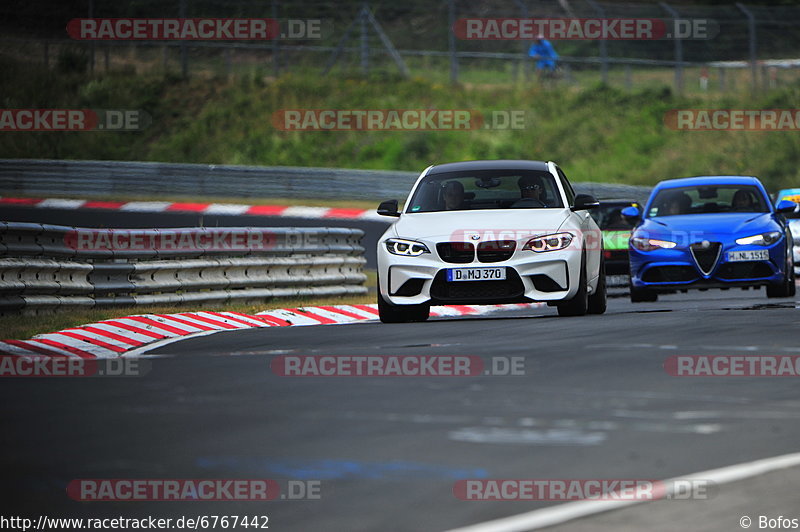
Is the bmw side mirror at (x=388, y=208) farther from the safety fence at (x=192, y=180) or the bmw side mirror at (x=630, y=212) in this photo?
the safety fence at (x=192, y=180)

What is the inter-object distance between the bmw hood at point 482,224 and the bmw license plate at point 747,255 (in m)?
2.76

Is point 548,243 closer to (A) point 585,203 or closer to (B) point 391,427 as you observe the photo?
(A) point 585,203

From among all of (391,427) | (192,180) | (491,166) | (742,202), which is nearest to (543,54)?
(192,180)

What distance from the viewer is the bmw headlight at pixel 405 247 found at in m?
14.2

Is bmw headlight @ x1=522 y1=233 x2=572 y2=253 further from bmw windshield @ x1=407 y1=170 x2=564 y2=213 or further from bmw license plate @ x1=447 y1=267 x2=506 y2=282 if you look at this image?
bmw windshield @ x1=407 y1=170 x2=564 y2=213

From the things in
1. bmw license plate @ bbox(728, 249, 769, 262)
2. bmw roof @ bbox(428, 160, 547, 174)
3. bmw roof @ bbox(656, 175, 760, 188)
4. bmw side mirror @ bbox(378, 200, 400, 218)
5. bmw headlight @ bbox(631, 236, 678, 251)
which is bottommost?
bmw license plate @ bbox(728, 249, 769, 262)

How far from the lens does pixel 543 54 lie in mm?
43969

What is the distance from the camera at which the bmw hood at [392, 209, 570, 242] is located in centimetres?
1409

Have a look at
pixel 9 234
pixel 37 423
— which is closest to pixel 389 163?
pixel 9 234

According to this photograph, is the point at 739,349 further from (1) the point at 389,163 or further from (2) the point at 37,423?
(1) the point at 389,163

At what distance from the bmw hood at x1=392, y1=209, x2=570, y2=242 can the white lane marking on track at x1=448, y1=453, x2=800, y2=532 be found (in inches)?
293

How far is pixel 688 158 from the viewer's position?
41.8 meters

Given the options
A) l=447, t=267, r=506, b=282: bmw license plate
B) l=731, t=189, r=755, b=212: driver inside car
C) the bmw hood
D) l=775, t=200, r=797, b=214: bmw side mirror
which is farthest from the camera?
l=731, t=189, r=755, b=212: driver inside car

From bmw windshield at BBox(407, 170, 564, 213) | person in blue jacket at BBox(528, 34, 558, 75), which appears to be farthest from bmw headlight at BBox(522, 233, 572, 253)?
person in blue jacket at BBox(528, 34, 558, 75)
